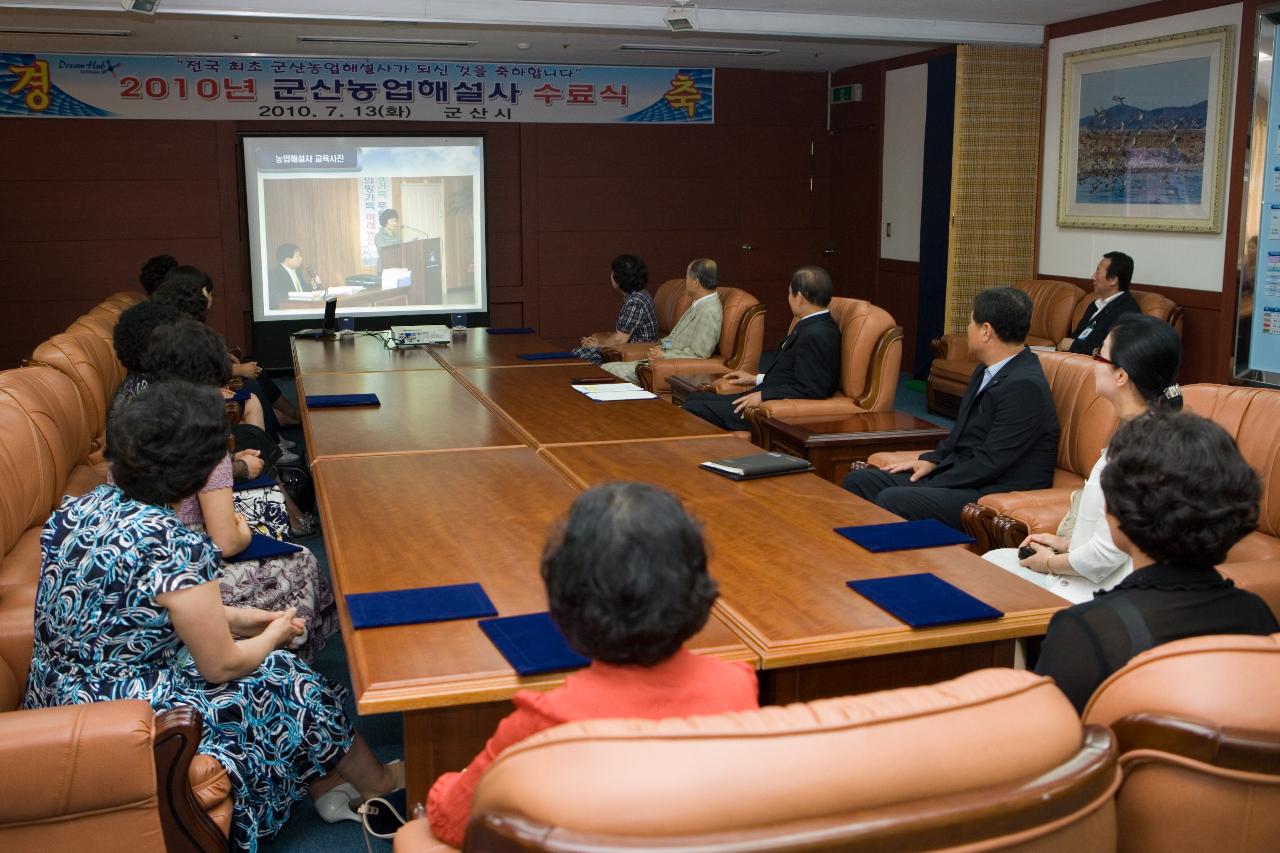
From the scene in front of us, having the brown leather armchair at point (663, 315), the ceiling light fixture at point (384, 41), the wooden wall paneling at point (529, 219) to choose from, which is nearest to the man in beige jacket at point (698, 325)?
the brown leather armchair at point (663, 315)

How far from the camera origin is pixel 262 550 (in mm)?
3121

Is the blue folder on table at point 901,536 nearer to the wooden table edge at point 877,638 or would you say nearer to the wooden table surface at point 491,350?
the wooden table edge at point 877,638

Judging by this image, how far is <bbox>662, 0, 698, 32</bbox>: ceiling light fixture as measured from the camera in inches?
275

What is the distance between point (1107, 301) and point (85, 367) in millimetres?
5239

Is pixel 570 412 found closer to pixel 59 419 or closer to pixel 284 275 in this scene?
pixel 59 419

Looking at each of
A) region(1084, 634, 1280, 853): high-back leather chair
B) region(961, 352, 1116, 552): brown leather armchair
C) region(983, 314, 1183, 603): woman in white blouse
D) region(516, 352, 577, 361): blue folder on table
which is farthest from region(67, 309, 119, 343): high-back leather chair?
region(1084, 634, 1280, 853): high-back leather chair

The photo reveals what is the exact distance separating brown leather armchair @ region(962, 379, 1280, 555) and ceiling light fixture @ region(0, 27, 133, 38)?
22.4ft

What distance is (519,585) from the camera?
247 centimetres

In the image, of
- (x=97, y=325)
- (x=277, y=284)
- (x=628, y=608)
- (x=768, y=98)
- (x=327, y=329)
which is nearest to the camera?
(x=628, y=608)

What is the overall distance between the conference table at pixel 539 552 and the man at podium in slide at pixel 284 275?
5.54m

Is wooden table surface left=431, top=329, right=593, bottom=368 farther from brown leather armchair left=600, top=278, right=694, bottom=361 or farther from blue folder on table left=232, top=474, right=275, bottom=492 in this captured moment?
blue folder on table left=232, top=474, right=275, bottom=492

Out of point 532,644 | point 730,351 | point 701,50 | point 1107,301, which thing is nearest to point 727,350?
point 730,351

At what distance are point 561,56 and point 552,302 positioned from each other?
2.13 metres

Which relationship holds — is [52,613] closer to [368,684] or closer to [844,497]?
[368,684]
